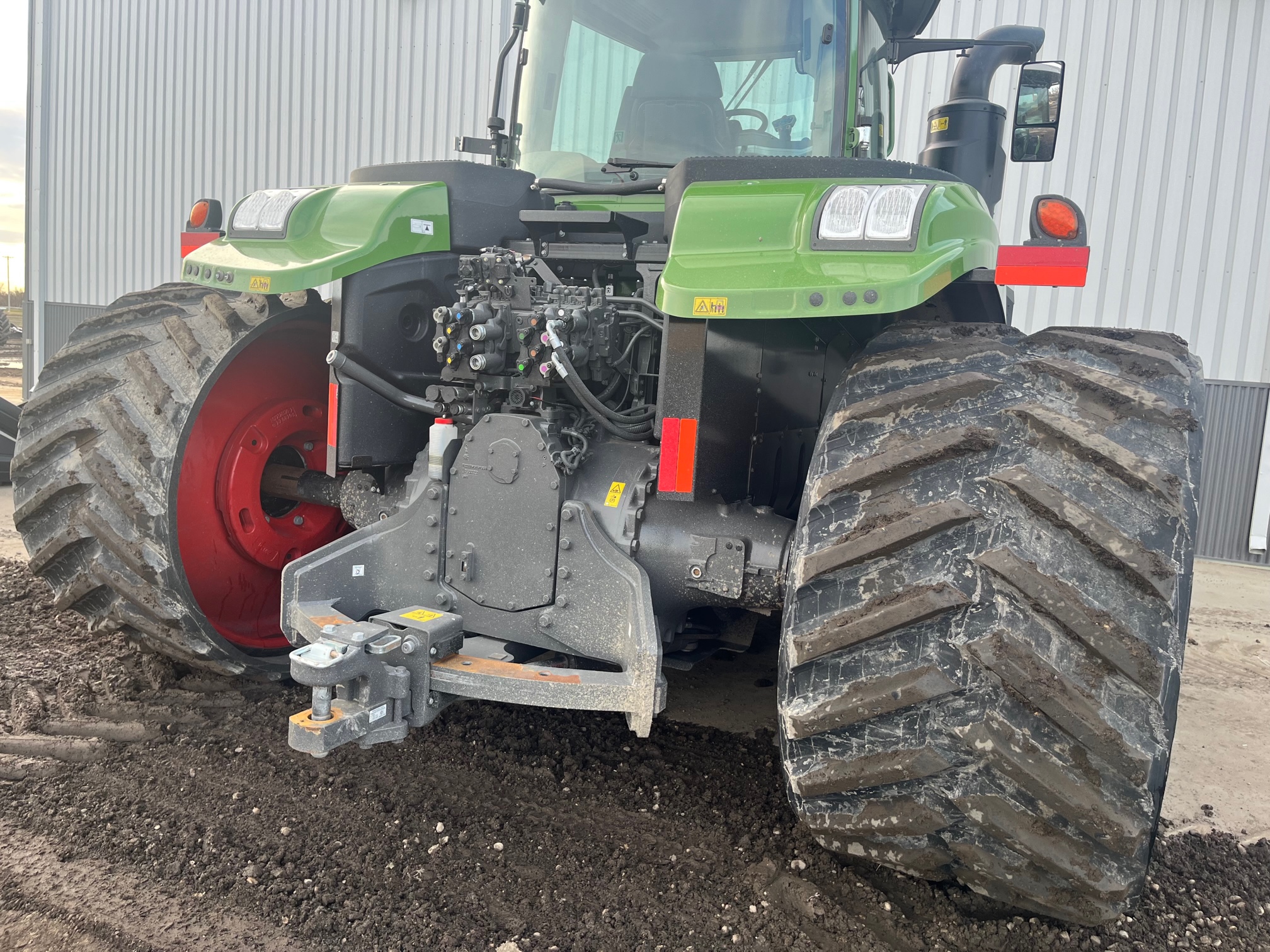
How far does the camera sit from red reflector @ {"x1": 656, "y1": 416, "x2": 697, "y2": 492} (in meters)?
2.40

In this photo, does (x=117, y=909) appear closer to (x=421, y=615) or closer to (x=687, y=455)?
(x=421, y=615)

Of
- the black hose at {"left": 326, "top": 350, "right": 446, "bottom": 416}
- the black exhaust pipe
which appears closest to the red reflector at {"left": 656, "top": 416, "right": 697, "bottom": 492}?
the black hose at {"left": 326, "top": 350, "right": 446, "bottom": 416}

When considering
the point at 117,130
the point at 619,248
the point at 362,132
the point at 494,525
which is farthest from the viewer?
the point at 117,130

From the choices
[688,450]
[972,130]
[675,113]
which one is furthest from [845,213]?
[972,130]

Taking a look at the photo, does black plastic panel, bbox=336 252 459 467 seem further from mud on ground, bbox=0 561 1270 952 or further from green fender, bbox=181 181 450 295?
mud on ground, bbox=0 561 1270 952

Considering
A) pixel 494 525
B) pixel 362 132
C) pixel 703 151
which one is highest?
pixel 362 132

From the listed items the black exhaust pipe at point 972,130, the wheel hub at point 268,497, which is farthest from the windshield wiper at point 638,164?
the black exhaust pipe at point 972,130

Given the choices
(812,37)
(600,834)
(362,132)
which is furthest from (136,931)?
(362,132)

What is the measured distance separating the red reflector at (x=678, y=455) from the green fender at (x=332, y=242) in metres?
1.11

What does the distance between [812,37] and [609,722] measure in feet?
8.25

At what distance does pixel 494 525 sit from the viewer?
8.86 feet

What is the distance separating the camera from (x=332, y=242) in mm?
2877

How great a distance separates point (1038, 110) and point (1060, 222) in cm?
79

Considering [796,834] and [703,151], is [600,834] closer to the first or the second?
[796,834]
